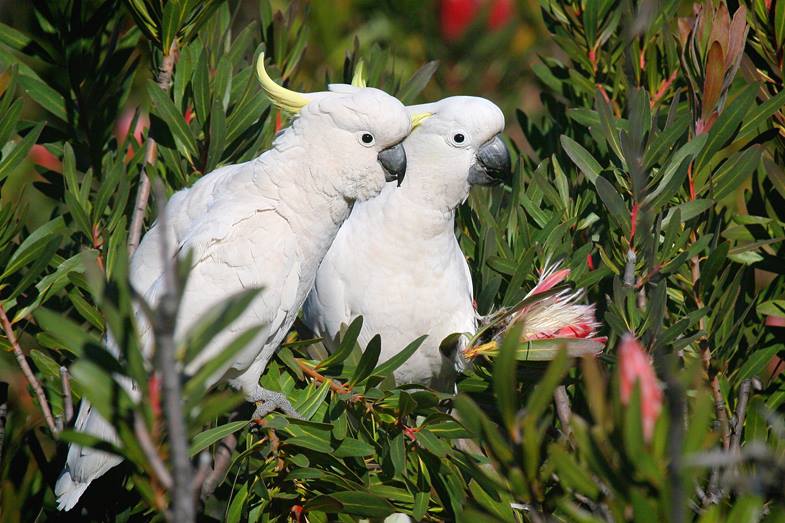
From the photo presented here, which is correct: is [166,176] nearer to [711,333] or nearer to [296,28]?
[296,28]

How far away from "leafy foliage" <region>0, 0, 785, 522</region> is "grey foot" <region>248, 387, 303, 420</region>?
0.03 m

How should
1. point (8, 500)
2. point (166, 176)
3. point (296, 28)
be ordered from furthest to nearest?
point (296, 28) < point (166, 176) < point (8, 500)

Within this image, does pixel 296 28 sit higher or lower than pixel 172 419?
lower

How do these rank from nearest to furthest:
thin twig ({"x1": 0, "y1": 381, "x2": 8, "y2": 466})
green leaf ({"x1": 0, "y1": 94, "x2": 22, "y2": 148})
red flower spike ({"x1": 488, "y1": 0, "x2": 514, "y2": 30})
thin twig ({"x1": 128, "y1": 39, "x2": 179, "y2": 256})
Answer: thin twig ({"x1": 0, "y1": 381, "x2": 8, "y2": 466}) < green leaf ({"x1": 0, "y1": 94, "x2": 22, "y2": 148}) < thin twig ({"x1": 128, "y1": 39, "x2": 179, "y2": 256}) < red flower spike ({"x1": 488, "y1": 0, "x2": 514, "y2": 30})

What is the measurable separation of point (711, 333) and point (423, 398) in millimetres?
590

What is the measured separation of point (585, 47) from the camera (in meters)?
1.98

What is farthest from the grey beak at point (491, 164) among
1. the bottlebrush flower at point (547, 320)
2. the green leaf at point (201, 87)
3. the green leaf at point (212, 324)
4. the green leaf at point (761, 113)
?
the green leaf at point (212, 324)

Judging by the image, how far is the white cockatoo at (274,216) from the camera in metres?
1.60

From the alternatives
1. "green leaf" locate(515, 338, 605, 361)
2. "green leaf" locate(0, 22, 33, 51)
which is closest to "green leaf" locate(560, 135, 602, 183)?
"green leaf" locate(515, 338, 605, 361)

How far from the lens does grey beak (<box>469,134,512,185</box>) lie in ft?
6.35

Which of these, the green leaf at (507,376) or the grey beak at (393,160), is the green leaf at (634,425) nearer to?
the green leaf at (507,376)

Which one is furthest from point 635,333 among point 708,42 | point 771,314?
point 708,42

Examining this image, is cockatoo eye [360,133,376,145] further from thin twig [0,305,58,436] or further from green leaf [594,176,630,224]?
thin twig [0,305,58,436]

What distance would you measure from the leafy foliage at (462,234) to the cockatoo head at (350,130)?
17cm
